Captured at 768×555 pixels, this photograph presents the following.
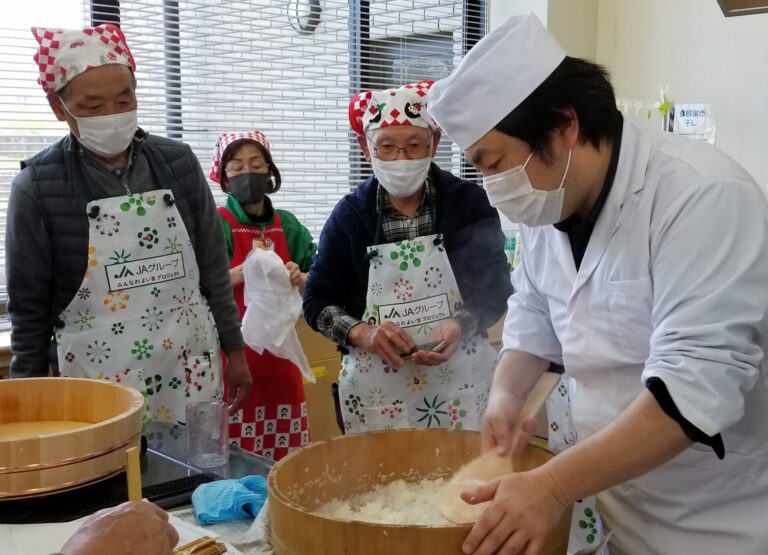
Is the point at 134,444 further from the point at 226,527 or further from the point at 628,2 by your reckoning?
the point at 628,2

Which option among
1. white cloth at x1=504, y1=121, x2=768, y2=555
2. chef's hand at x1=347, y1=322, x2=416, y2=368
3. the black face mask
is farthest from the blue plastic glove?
the black face mask

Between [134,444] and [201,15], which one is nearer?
[134,444]

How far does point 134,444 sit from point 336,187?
2611 mm

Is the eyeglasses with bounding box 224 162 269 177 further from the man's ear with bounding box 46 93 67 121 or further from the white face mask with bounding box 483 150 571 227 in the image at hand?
the white face mask with bounding box 483 150 571 227

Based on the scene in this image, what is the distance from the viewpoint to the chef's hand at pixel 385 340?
2.21 metres

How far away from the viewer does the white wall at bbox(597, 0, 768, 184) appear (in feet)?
10.7

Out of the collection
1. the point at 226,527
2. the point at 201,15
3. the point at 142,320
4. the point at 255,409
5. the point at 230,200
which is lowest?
the point at 255,409

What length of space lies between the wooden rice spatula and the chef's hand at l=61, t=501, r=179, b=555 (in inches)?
15.6

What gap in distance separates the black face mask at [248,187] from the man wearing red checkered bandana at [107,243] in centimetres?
66

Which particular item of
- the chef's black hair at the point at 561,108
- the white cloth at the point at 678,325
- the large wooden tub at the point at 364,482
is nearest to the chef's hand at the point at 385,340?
the white cloth at the point at 678,325

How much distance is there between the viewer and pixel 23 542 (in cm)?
108

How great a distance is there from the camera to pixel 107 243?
197 cm

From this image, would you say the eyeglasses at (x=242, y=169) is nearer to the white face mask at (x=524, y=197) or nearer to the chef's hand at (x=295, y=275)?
the chef's hand at (x=295, y=275)

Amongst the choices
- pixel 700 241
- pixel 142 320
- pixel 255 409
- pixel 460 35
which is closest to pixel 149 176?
pixel 142 320
